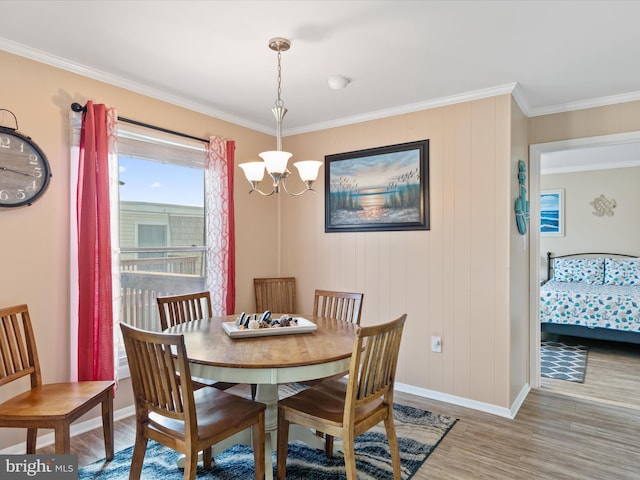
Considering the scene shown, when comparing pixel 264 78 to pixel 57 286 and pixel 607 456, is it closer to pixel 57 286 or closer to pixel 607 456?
pixel 57 286

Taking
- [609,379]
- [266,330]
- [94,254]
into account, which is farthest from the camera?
[609,379]

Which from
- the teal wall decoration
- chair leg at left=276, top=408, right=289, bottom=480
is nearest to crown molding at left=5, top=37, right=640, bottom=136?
the teal wall decoration

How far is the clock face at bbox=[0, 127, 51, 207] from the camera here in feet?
7.57

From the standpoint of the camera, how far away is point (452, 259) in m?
3.27

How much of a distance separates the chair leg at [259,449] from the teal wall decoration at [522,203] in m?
2.49

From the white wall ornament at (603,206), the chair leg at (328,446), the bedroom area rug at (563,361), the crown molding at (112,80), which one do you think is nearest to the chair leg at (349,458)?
the chair leg at (328,446)

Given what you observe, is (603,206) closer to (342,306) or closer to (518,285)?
(518,285)

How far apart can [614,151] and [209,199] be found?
529 cm

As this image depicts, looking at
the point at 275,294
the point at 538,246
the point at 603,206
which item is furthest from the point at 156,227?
the point at 603,206

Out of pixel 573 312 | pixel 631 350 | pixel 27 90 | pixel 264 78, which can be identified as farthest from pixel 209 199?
pixel 631 350

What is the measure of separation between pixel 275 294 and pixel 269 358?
218cm

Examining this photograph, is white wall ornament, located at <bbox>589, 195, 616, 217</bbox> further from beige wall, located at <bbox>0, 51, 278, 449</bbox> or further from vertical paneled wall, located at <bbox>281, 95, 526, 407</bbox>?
beige wall, located at <bbox>0, 51, 278, 449</bbox>

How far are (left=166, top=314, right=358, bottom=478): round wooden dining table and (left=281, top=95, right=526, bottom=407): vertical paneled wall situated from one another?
1.11 m

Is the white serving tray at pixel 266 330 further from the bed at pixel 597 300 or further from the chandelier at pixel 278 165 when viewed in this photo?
the bed at pixel 597 300
